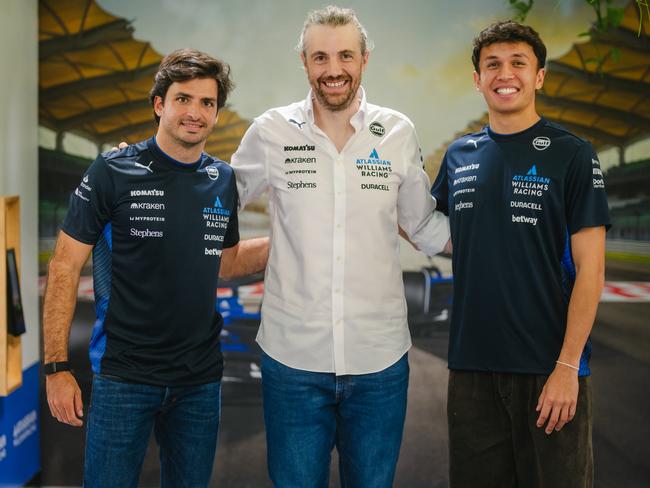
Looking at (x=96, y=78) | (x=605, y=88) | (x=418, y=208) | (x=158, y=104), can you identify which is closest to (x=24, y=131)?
(x=96, y=78)

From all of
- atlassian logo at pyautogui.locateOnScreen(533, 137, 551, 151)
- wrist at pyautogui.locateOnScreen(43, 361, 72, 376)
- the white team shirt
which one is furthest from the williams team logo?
wrist at pyautogui.locateOnScreen(43, 361, 72, 376)

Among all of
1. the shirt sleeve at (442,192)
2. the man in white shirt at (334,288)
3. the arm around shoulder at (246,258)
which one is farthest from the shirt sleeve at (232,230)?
the shirt sleeve at (442,192)

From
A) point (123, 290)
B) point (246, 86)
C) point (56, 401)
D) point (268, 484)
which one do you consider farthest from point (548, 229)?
point (268, 484)

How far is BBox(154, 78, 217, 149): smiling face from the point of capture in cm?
178

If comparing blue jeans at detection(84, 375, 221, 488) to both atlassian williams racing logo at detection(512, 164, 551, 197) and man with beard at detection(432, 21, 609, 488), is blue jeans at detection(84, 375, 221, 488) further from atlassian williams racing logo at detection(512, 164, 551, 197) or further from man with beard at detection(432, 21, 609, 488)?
atlassian williams racing logo at detection(512, 164, 551, 197)

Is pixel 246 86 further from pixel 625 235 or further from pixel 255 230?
pixel 625 235

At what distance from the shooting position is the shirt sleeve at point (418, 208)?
193 cm

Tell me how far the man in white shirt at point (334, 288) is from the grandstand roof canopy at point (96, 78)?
5.00 feet

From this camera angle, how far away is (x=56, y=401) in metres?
1.71

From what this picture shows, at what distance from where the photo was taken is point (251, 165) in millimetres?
1961

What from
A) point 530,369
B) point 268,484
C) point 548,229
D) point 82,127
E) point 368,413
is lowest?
point 268,484

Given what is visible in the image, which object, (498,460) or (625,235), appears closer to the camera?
(498,460)

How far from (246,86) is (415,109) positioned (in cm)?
94

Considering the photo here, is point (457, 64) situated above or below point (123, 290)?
above
